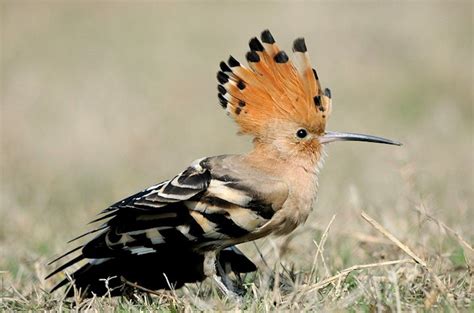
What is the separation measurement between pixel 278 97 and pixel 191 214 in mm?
632

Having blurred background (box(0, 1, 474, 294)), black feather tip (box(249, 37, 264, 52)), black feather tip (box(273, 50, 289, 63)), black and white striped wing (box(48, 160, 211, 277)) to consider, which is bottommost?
blurred background (box(0, 1, 474, 294))

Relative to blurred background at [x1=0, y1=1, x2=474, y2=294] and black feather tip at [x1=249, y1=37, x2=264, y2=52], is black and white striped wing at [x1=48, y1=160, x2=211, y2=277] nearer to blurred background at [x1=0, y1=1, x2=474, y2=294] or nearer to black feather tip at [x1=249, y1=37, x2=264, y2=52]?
black feather tip at [x1=249, y1=37, x2=264, y2=52]

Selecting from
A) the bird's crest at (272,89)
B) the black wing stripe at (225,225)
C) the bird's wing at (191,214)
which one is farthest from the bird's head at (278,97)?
the black wing stripe at (225,225)

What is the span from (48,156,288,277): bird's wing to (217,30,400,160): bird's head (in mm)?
260

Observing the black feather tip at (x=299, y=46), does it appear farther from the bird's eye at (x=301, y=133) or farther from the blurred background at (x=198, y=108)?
the blurred background at (x=198, y=108)

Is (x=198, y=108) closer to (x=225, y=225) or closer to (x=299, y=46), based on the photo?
(x=299, y=46)

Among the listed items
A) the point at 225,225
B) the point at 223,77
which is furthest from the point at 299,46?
the point at 225,225

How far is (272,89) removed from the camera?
389cm

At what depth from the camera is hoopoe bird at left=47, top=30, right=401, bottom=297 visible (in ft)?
11.9

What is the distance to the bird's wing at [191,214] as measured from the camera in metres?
3.60

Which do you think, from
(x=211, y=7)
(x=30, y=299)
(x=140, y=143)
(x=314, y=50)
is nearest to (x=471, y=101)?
(x=314, y=50)

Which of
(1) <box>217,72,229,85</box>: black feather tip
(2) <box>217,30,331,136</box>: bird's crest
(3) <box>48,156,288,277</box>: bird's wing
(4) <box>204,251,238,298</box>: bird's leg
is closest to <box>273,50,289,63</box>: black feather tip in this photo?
(2) <box>217,30,331,136</box>: bird's crest

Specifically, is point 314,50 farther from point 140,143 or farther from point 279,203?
point 279,203

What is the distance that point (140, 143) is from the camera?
8711 millimetres
